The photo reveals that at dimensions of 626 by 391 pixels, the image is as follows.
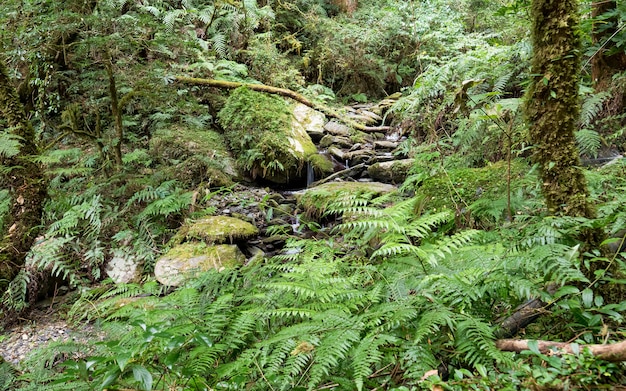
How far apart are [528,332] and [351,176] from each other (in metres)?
5.50

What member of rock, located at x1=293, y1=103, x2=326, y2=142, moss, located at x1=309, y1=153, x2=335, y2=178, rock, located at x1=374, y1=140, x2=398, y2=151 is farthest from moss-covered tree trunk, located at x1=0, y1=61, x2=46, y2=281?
rock, located at x1=374, y1=140, x2=398, y2=151

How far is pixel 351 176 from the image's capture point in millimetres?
6840

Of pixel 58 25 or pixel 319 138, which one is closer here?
pixel 58 25

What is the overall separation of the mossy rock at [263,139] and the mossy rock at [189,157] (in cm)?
75

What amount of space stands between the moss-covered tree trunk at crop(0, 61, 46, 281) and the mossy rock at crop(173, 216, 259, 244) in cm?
160

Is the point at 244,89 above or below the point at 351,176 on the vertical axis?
above

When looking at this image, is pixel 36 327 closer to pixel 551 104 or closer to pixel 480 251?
pixel 480 251

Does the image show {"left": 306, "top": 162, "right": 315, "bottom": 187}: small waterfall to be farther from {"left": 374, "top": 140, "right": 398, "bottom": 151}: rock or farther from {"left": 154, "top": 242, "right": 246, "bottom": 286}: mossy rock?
{"left": 154, "top": 242, "right": 246, "bottom": 286}: mossy rock

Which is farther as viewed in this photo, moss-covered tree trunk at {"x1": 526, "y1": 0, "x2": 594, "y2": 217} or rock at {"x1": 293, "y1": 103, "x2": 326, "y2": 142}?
rock at {"x1": 293, "y1": 103, "x2": 326, "y2": 142}

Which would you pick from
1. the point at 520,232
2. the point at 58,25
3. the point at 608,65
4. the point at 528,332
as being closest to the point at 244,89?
the point at 58,25

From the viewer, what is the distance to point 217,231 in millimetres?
4809

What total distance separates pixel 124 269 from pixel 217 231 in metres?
1.24

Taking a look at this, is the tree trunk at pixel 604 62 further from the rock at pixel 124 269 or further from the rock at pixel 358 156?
the rock at pixel 124 269

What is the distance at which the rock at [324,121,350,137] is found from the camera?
824cm
